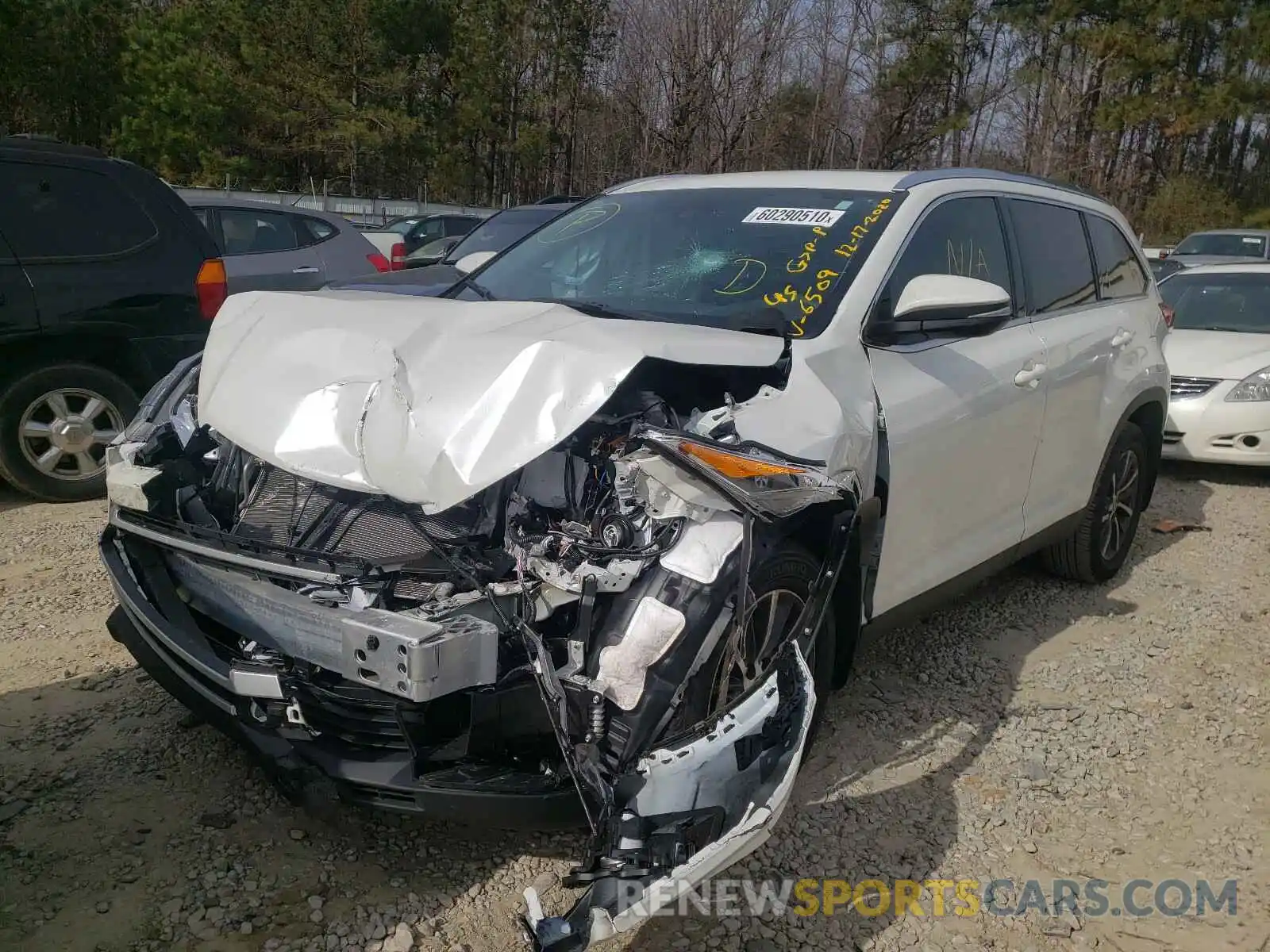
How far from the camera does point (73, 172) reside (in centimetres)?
564

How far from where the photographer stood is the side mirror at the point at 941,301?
10.2 feet

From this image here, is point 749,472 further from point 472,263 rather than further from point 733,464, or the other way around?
point 472,263

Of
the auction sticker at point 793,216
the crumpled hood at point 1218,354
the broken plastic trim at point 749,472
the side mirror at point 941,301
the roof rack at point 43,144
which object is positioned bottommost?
the crumpled hood at point 1218,354

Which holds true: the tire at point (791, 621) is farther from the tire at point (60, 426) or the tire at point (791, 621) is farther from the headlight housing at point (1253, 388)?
the headlight housing at point (1253, 388)

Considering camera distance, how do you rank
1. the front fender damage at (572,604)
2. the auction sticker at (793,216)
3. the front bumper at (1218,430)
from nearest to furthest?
the front fender damage at (572,604), the auction sticker at (793,216), the front bumper at (1218,430)

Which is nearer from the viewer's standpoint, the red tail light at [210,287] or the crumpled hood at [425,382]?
the crumpled hood at [425,382]

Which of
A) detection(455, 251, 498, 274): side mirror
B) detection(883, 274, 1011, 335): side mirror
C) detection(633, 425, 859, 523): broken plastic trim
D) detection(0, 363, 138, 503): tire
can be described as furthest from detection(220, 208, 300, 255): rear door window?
detection(633, 425, 859, 523): broken plastic trim

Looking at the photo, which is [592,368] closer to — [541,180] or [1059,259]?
[1059,259]

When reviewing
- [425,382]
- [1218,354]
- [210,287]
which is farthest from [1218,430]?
[210,287]

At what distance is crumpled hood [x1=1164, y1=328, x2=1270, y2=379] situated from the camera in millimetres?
7398

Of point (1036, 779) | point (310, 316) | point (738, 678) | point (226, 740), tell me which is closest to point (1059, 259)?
point (1036, 779)

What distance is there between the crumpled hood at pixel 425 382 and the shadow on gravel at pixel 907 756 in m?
1.27

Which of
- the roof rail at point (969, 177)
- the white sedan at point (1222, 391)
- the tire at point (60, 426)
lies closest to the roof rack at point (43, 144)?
the tire at point (60, 426)

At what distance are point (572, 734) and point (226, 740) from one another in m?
1.50
